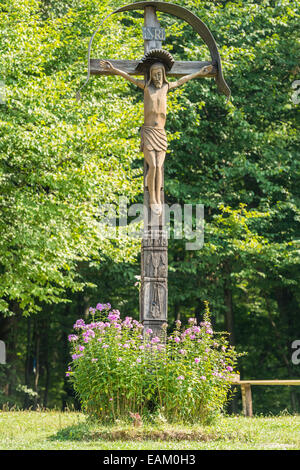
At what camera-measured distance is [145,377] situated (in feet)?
24.8

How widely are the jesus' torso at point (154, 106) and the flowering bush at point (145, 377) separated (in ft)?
8.51

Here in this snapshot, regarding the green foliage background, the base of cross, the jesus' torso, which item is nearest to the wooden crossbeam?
the jesus' torso

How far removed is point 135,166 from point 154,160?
9105mm

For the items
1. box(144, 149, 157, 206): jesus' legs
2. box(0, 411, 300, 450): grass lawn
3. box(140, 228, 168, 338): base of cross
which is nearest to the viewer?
box(0, 411, 300, 450): grass lawn

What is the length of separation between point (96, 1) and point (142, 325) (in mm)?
10032

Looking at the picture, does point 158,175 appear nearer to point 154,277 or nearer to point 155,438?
point 154,277

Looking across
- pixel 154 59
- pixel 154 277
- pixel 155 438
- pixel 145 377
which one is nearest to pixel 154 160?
pixel 154 59

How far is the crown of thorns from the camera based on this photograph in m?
8.62

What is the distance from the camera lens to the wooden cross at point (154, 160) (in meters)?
8.17

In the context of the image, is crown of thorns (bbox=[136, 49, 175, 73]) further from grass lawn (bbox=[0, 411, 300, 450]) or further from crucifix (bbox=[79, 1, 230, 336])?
grass lawn (bbox=[0, 411, 300, 450])

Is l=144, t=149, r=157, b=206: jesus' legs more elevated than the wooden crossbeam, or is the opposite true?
the wooden crossbeam

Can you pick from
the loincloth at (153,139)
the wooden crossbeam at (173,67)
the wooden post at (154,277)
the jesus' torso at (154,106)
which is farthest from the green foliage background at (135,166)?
the wooden post at (154,277)
